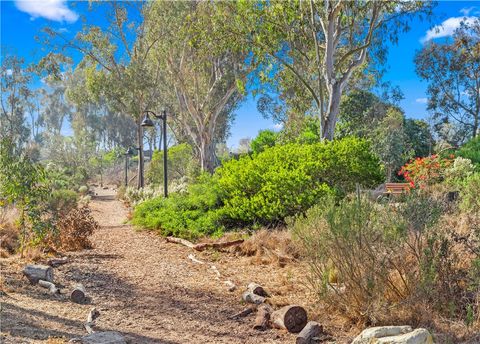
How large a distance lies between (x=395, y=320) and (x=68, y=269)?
16.8ft

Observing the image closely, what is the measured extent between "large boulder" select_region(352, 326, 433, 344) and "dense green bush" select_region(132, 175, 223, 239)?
6.24 m

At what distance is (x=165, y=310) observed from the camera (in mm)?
5742

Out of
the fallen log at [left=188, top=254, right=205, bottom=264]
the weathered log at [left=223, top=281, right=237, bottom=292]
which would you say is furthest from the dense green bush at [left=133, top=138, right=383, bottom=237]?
the weathered log at [left=223, top=281, right=237, bottom=292]

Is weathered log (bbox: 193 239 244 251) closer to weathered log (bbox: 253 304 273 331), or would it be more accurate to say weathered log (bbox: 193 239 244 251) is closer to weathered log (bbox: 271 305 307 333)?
weathered log (bbox: 253 304 273 331)

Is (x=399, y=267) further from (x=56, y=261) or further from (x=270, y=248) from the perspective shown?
(x=56, y=261)

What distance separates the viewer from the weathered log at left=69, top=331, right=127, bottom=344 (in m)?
4.18

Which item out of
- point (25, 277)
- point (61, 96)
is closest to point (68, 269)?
point (25, 277)

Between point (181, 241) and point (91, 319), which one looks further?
point (181, 241)

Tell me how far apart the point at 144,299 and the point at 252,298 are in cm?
140

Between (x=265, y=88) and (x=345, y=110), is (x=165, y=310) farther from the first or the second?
(x=345, y=110)

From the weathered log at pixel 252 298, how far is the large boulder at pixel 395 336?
1891 mm

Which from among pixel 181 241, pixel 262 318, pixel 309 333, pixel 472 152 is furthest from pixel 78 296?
pixel 472 152

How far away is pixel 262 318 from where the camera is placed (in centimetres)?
520

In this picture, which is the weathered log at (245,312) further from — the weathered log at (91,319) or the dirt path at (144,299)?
the weathered log at (91,319)
